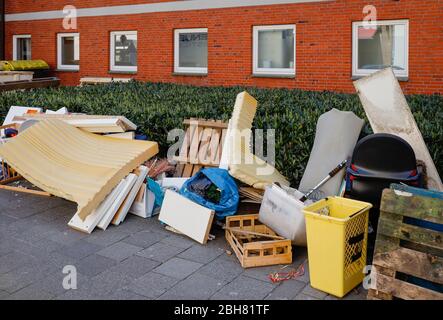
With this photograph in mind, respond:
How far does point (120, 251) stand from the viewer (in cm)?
486

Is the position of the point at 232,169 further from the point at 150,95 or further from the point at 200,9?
the point at 200,9

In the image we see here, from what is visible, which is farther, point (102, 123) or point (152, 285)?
point (102, 123)

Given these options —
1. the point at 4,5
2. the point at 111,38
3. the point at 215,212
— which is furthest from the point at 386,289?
the point at 4,5

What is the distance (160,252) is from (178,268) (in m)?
0.47

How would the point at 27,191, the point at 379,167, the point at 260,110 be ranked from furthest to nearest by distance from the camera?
1. the point at 260,110
2. the point at 27,191
3. the point at 379,167

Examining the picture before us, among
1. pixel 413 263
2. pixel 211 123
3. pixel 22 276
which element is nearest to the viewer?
pixel 413 263

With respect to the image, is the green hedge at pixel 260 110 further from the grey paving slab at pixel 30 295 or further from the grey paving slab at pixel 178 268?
the grey paving slab at pixel 30 295

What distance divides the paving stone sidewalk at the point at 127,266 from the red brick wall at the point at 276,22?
8602 mm

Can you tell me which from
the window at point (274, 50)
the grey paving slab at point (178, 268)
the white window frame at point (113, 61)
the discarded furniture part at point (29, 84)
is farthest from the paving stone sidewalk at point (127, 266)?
the white window frame at point (113, 61)

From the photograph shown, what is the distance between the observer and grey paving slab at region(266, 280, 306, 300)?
3889 millimetres

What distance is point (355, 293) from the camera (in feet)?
13.1

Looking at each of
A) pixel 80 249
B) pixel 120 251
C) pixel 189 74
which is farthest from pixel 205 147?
pixel 189 74

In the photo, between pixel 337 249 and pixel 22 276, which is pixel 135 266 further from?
pixel 337 249

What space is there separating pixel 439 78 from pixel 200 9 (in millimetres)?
7313
